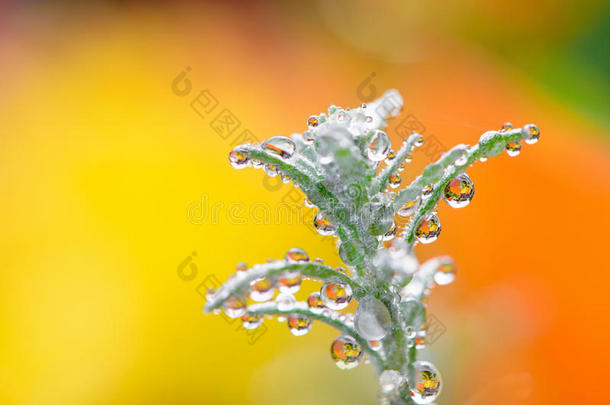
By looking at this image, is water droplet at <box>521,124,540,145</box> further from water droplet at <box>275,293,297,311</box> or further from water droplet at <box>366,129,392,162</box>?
water droplet at <box>275,293,297,311</box>

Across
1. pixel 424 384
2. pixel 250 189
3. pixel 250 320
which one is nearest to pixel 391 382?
pixel 424 384

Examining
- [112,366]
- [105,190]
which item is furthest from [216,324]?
[105,190]

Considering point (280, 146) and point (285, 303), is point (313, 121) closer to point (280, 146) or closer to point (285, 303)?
point (280, 146)

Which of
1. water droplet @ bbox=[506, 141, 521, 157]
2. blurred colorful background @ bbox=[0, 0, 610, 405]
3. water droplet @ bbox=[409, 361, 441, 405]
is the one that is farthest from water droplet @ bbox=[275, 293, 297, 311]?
blurred colorful background @ bbox=[0, 0, 610, 405]

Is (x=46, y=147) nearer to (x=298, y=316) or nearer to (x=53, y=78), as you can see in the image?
(x=53, y=78)

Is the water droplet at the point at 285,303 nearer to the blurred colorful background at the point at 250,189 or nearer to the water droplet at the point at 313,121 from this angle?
the water droplet at the point at 313,121
